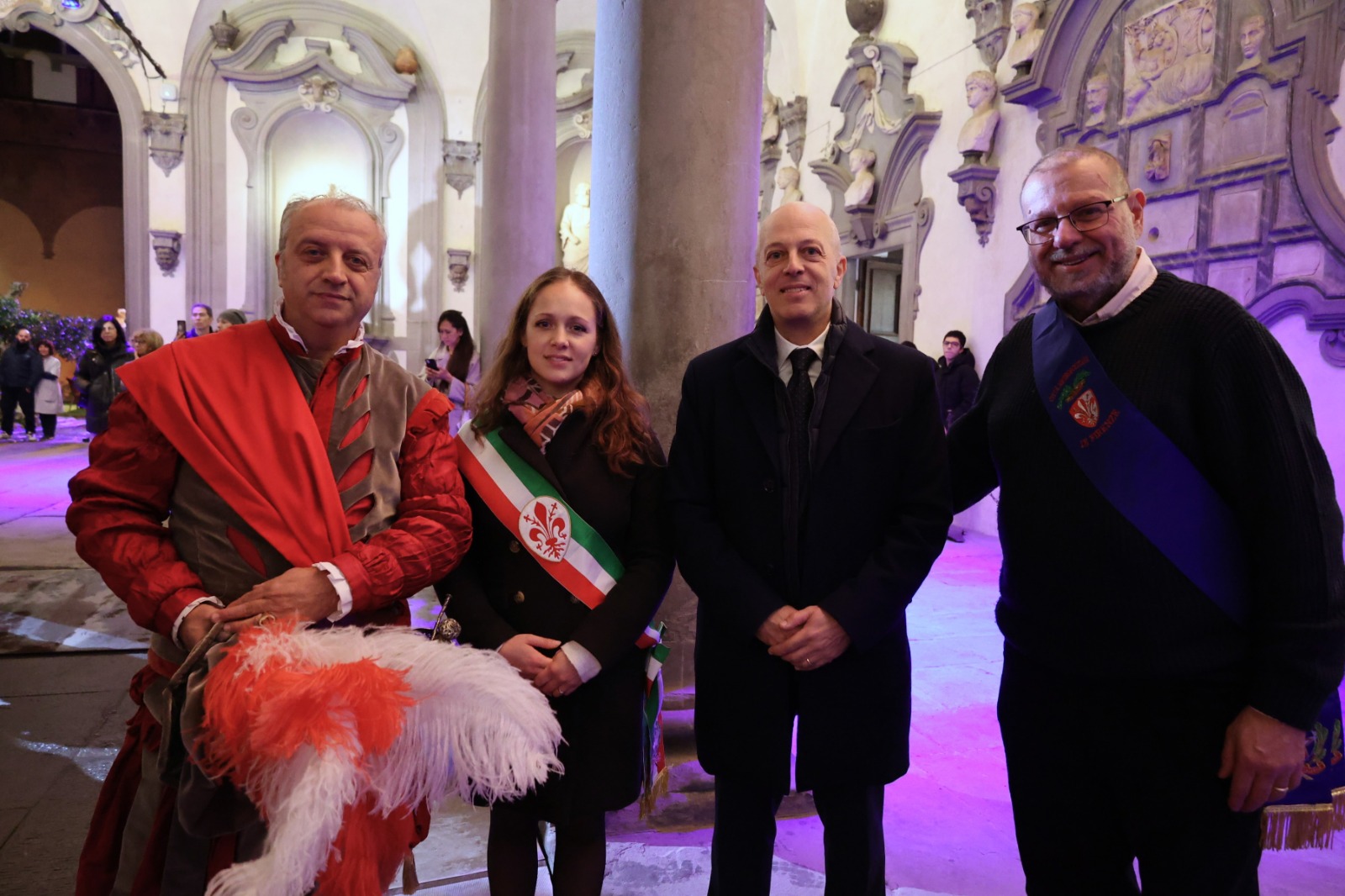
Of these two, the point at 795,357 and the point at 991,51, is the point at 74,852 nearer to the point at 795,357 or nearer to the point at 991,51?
the point at 795,357

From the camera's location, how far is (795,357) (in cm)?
178

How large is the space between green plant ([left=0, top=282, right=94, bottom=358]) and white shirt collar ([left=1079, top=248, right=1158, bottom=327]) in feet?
46.7

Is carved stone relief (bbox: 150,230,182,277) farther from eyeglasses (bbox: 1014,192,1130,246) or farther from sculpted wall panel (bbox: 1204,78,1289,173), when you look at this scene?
eyeglasses (bbox: 1014,192,1130,246)

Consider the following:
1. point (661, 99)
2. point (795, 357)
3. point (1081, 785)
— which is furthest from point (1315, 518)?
point (661, 99)

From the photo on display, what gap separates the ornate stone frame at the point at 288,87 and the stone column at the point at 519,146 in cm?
878

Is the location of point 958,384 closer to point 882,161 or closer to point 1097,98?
point 1097,98

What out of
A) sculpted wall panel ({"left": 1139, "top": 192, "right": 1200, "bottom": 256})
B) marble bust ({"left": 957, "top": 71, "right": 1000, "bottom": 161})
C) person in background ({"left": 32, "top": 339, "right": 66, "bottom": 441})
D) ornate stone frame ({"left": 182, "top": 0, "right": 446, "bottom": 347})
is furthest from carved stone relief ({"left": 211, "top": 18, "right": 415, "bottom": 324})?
sculpted wall panel ({"left": 1139, "top": 192, "right": 1200, "bottom": 256})

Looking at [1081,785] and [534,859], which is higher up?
[1081,785]

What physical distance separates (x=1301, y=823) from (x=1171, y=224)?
5318 mm

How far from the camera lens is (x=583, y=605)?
5.75ft

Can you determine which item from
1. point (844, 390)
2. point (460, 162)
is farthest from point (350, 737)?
point (460, 162)

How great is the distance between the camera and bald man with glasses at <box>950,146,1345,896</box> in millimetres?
1414

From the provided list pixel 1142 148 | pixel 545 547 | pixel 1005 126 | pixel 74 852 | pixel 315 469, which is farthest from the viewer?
pixel 1005 126

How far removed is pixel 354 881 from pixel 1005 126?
7734mm
